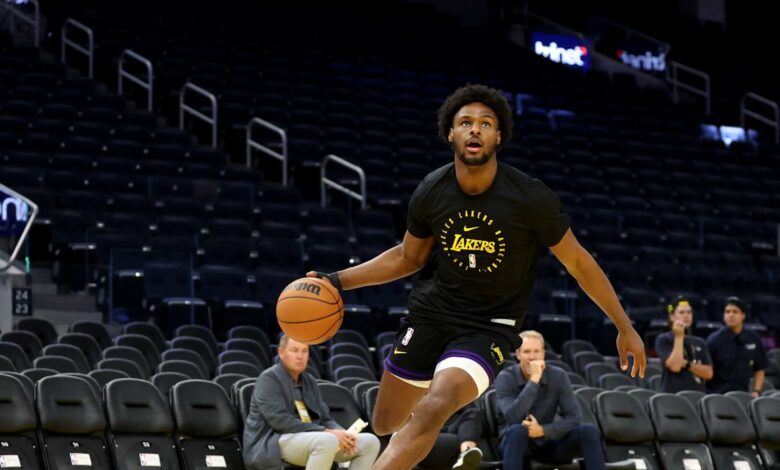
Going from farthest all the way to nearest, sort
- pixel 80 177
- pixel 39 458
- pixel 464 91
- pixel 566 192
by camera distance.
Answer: pixel 566 192, pixel 80 177, pixel 39 458, pixel 464 91

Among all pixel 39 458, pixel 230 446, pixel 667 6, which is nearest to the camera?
pixel 39 458

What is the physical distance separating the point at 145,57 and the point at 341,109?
2.95 metres

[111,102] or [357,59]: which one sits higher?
[357,59]

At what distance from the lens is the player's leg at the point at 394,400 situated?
18.9ft

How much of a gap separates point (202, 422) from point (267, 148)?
881 cm

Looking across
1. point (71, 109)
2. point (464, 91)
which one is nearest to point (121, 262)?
point (71, 109)

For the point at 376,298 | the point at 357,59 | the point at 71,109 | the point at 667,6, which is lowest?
the point at 376,298

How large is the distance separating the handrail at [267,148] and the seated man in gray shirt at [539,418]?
762 cm

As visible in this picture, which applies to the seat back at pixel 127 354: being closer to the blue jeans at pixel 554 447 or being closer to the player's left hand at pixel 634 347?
the blue jeans at pixel 554 447

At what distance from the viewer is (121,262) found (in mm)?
11906

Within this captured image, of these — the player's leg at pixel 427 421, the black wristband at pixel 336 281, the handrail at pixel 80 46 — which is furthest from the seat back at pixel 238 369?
the handrail at pixel 80 46

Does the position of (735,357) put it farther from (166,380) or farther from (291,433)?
(166,380)

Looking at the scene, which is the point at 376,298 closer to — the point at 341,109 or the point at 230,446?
the point at 230,446

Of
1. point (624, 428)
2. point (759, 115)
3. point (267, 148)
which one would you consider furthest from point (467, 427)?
point (759, 115)
